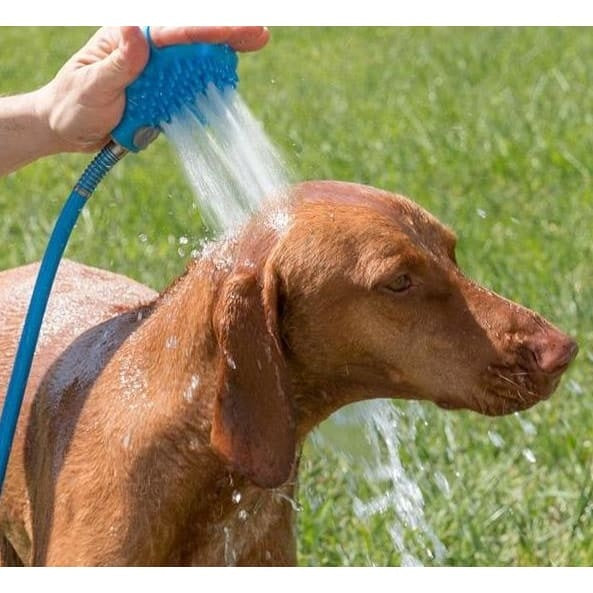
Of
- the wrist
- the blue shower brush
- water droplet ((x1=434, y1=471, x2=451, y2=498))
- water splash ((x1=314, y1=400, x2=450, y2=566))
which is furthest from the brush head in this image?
water droplet ((x1=434, y1=471, x2=451, y2=498))

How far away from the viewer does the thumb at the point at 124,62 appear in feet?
11.1

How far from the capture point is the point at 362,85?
9.67 meters

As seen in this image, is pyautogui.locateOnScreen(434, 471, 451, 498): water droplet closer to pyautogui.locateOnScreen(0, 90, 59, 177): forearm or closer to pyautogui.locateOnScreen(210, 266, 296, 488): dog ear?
pyautogui.locateOnScreen(210, 266, 296, 488): dog ear

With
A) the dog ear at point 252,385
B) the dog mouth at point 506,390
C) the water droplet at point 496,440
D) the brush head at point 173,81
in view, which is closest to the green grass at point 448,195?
the water droplet at point 496,440

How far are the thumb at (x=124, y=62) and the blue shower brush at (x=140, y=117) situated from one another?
0.09 feet

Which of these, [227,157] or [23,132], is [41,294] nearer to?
[23,132]

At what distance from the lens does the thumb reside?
3.38 metres

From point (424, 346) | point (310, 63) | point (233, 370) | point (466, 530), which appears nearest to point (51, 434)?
point (233, 370)

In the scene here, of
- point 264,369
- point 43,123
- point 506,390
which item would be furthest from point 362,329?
point 43,123

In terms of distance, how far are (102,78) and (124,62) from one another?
87mm

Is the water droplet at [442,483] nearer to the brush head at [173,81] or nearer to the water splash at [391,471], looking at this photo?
the water splash at [391,471]

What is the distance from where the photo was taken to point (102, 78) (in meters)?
3.46

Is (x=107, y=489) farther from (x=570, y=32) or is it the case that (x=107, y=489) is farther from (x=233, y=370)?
(x=570, y=32)

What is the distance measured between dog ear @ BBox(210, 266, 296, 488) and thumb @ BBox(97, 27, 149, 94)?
0.51 metres
